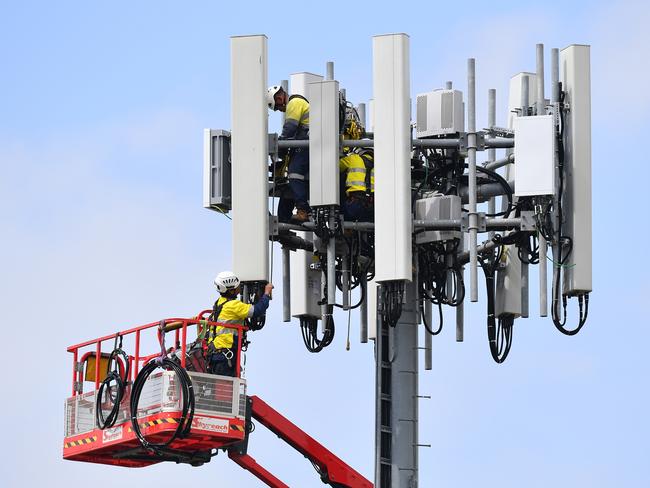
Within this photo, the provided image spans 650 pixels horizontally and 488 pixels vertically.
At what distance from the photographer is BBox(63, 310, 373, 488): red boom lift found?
37906 millimetres

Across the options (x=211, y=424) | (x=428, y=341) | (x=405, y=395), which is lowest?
(x=211, y=424)

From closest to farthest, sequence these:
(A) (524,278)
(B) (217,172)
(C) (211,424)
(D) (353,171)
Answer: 1. (C) (211,424)
2. (B) (217,172)
3. (D) (353,171)
4. (A) (524,278)

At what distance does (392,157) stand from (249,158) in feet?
7.78

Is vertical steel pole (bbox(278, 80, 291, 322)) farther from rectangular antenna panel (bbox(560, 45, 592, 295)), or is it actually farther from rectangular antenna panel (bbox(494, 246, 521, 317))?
rectangular antenna panel (bbox(560, 45, 592, 295))

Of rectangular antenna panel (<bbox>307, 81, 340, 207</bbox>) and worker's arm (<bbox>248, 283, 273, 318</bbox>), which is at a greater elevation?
rectangular antenna panel (<bbox>307, 81, 340, 207</bbox>)

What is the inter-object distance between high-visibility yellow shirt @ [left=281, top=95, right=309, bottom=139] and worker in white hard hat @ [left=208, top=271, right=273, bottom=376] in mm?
2889

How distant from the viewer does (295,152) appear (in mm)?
40625

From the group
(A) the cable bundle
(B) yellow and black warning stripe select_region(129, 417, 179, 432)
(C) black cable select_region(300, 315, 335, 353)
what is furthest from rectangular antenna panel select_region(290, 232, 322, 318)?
(B) yellow and black warning stripe select_region(129, 417, 179, 432)

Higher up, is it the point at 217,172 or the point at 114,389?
the point at 217,172

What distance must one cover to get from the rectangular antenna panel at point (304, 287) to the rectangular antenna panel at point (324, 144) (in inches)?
146

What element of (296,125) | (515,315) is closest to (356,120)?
(296,125)

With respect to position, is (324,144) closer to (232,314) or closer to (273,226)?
(273,226)

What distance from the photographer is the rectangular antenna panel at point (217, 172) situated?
4038 centimetres

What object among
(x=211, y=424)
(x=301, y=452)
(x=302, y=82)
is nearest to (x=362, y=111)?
(x=302, y=82)
